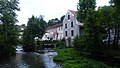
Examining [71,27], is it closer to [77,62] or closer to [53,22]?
[77,62]

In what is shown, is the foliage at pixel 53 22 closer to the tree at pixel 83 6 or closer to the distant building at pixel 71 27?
the distant building at pixel 71 27

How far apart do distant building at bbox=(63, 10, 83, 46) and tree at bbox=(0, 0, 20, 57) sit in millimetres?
22834

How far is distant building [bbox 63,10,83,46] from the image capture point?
2432 inches

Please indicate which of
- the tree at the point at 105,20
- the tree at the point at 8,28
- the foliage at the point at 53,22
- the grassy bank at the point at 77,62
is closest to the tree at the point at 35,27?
the tree at the point at 8,28

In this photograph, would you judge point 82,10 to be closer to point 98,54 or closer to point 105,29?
point 105,29

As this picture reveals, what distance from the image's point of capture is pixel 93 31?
32.7 m

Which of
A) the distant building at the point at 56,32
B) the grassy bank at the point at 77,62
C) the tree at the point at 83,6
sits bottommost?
the grassy bank at the point at 77,62

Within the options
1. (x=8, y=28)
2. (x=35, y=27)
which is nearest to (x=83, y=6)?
(x=8, y=28)

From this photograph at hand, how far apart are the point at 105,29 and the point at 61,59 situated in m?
8.68

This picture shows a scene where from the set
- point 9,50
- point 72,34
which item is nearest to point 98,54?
point 9,50

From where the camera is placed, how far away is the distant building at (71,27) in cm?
6177

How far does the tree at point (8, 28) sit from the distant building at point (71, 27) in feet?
74.9

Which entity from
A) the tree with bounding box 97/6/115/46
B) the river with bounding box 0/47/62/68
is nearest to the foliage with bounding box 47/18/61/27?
the river with bounding box 0/47/62/68

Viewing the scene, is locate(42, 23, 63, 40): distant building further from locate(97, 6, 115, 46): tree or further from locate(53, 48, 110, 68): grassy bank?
locate(53, 48, 110, 68): grassy bank
